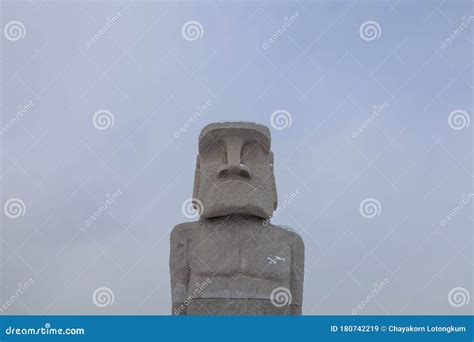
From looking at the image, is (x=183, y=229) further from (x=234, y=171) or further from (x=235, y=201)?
(x=234, y=171)

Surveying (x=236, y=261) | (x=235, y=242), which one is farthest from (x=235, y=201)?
(x=236, y=261)

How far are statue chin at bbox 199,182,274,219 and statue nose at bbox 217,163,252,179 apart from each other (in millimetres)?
169

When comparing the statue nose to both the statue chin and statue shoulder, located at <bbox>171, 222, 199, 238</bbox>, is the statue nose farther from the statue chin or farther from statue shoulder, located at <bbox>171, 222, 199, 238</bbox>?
statue shoulder, located at <bbox>171, 222, 199, 238</bbox>

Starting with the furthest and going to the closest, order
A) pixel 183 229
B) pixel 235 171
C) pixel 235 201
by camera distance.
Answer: pixel 183 229 < pixel 235 171 < pixel 235 201

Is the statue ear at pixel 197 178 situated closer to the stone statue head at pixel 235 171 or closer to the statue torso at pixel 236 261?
the stone statue head at pixel 235 171

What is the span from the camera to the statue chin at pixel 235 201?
379 inches

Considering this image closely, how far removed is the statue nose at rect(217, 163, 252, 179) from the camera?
387 inches

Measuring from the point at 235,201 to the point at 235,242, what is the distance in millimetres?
644

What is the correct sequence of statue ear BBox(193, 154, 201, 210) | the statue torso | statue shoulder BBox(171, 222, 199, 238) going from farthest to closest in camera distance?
statue ear BBox(193, 154, 201, 210) < statue shoulder BBox(171, 222, 199, 238) < the statue torso

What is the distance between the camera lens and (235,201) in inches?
379

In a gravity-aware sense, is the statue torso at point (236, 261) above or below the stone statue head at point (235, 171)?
below

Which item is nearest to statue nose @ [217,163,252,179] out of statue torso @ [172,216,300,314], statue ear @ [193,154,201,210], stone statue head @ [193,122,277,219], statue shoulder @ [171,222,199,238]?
stone statue head @ [193,122,277,219]

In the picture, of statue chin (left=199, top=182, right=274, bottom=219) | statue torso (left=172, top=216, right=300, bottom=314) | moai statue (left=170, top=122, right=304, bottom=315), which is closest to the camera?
statue torso (left=172, top=216, right=300, bottom=314)

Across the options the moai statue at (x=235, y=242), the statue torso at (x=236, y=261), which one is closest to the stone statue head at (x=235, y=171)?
the moai statue at (x=235, y=242)
